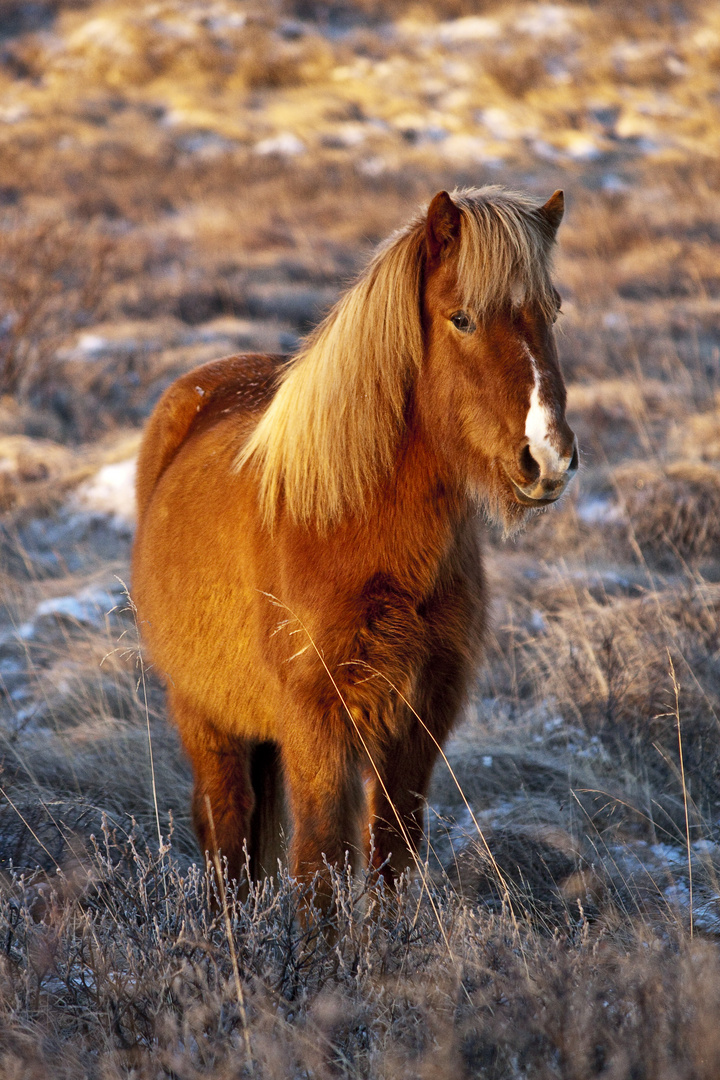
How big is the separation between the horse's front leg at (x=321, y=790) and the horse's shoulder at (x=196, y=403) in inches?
53.5

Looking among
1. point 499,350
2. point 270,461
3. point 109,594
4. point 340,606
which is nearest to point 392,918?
point 340,606

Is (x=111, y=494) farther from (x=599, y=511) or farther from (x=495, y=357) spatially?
(x=495, y=357)

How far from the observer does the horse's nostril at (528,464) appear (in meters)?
2.03

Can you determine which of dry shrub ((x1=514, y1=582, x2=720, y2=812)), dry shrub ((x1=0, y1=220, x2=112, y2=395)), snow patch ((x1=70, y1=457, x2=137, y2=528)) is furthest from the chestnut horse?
dry shrub ((x1=0, y1=220, x2=112, y2=395))

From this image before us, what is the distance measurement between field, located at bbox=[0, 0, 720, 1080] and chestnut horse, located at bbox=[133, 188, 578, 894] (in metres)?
0.30

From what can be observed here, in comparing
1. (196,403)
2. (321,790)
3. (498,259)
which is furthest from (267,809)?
(498,259)

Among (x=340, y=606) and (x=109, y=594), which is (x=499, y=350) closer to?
(x=340, y=606)

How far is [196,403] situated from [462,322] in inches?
62.0

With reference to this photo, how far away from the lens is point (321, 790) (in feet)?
7.56

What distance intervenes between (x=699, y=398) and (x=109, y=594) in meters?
5.33

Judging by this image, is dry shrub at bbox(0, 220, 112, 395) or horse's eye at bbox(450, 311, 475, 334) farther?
dry shrub at bbox(0, 220, 112, 395)

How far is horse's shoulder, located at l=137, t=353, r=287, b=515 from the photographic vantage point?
3.30 m

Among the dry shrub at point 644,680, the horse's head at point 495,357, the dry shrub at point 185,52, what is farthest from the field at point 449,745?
the dry shrub at point 185,52

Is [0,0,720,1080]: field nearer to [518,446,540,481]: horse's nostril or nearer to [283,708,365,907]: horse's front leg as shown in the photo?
[283,708,365,907]: horse's front leg
